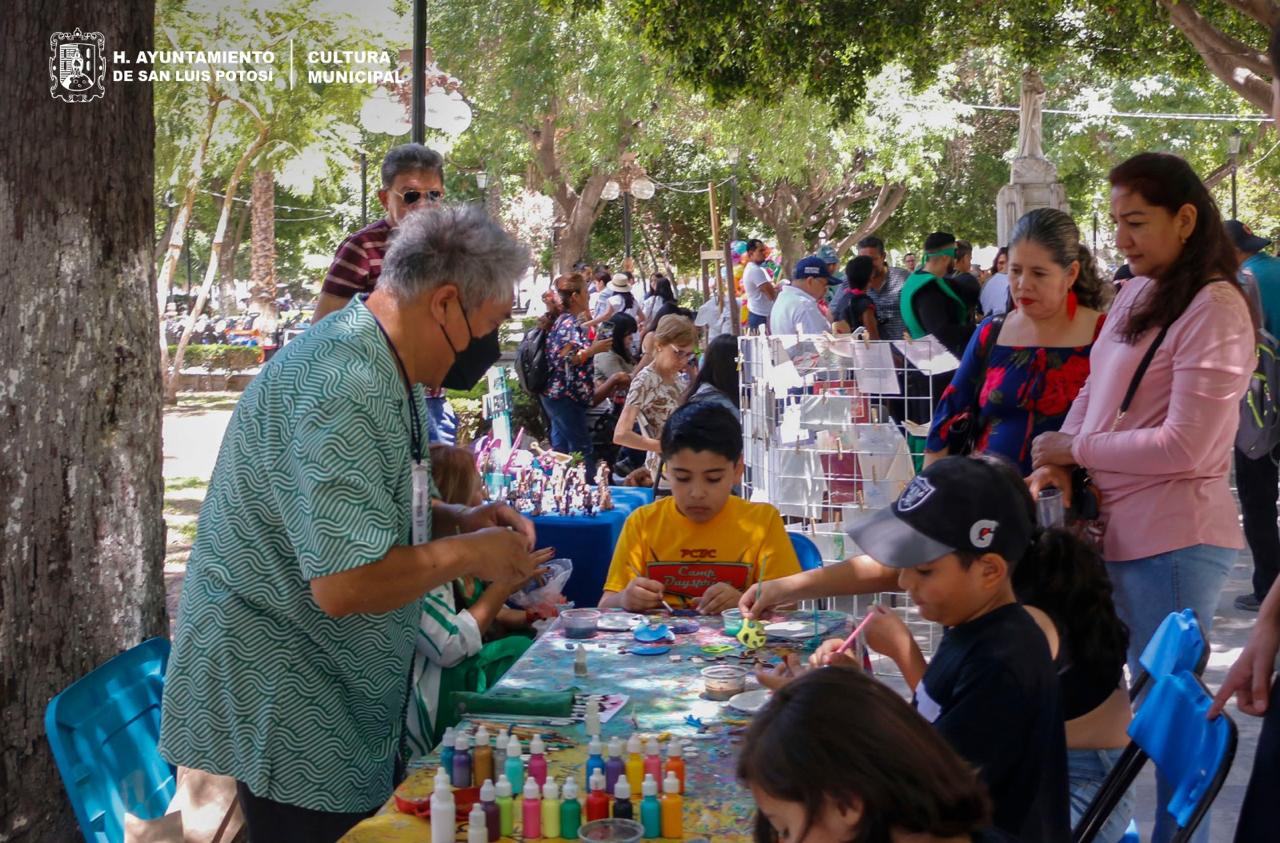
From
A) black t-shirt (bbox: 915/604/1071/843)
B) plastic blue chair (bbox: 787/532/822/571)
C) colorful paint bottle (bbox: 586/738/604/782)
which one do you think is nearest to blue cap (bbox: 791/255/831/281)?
plastic blue chair (bbox: 787/532/822/571)

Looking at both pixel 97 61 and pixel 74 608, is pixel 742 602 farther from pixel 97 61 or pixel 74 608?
pixel 97 61

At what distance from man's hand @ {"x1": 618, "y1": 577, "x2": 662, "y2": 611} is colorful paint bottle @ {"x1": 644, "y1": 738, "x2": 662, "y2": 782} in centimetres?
150

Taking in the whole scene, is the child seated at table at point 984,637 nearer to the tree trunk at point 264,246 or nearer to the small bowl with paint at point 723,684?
the small bowl with paint at point 723,684

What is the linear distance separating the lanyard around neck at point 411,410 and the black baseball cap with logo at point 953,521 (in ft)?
3.16

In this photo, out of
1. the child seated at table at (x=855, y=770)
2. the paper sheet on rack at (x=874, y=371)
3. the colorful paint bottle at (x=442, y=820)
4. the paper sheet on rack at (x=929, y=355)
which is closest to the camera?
the child seated at table at (x=855, y=770)

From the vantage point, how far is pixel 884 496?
6227mm

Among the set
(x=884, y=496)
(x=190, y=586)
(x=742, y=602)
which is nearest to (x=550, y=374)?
(x=884, y=496)

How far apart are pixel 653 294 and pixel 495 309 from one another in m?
12.7

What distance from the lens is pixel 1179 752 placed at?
262 cm

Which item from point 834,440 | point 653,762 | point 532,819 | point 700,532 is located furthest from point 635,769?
point 834,440

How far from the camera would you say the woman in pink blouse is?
11.1ft

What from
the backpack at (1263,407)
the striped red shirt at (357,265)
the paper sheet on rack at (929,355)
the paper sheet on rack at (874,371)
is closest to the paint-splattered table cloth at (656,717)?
the striped red shirt at (357,265)

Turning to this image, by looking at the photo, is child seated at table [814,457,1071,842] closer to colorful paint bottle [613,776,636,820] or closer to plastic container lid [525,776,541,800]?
colorful paint bottle [613,776,636,820]

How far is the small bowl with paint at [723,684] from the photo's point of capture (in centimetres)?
305
